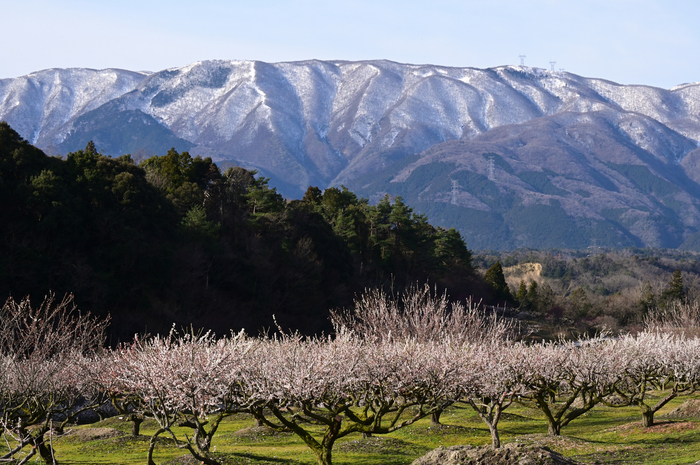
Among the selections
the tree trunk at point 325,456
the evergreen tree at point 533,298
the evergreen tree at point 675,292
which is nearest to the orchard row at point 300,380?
the tree trunk at point 325,456

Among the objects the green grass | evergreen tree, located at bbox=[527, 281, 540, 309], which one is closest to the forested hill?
the green grass

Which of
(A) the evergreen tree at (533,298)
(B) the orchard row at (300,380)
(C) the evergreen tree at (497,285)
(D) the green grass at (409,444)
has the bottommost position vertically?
(A) the evergreen tree at (533,298)

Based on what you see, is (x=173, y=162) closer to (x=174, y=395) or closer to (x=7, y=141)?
(x=7, y=141)

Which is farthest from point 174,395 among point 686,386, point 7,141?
point 7,141

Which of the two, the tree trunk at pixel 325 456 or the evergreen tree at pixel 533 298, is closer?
the tree trunk at pixel 325 456

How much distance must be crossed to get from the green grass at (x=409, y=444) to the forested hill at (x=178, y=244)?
397 inches

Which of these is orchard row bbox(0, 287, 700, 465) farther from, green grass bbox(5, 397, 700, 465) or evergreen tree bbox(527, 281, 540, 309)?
evergreen tree bbox(527, 281, 540, 309)

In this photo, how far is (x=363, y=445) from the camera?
88.7 ft

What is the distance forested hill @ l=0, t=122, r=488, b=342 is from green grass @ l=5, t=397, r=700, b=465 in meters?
10.1

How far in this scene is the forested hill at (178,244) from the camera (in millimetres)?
45469

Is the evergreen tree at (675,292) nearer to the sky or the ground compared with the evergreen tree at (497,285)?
nearer to the sky

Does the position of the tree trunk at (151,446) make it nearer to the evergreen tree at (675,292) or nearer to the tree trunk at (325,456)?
the tree trunk at (325,456)

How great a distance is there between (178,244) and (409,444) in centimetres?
3349

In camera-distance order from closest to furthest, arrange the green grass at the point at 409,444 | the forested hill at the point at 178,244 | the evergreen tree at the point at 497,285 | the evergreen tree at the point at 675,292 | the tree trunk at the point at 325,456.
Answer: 1. the tree trunk at the point at 325,456
2. the green grass at the point at 409,444
3. the forested hill at the point at 178,244
4. the evergreen tree at the point at 675,292
5. the evergreen tree at the point at 497,285
